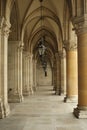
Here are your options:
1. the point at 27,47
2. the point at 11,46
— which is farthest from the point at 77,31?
the point at 27,47

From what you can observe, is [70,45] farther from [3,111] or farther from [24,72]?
[24,72]

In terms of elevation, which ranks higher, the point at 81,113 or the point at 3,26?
the point at 3,26

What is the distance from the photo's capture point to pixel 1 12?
40.8 feet

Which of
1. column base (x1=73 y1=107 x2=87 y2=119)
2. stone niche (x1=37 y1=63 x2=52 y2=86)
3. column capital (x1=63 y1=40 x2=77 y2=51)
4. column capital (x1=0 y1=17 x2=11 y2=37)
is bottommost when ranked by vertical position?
column base (x1=73 y1=107 x2=87 y2=119)

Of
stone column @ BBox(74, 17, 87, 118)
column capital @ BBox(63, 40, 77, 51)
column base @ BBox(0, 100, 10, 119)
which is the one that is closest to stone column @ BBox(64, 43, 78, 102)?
column capital @ BBox(63, 40, 77, 51)

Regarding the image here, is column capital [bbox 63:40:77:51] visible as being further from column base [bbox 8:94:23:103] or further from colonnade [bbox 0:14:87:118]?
column base [bbox 8:94:23:103]

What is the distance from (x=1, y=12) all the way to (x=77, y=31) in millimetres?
3694

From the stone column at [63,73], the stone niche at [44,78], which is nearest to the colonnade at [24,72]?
the stone column at [63,73]

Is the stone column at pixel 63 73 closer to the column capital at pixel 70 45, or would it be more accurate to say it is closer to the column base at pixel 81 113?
the column capital at pixel 70 45

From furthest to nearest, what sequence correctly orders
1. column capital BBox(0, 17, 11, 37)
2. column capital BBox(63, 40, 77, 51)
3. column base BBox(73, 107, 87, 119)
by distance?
1. column capital BBox(63, 40, 77, 51)
2. column capital BBox(0, 17, 11, 37)
3. column base BBox(73, 107, 87, 119)

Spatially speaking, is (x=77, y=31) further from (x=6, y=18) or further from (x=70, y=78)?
(x=70, y=78)

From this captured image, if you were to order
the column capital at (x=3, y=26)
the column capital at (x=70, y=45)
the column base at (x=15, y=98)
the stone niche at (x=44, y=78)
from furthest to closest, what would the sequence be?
the stone niche at (x=44, y=78), the column base at (x=15, y=98), the column capital at (x=70, y=45), the column capital at (x=3, y=26)

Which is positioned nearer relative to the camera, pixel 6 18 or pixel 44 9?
pixel 6 18

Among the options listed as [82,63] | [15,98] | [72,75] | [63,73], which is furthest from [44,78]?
[82,63]
